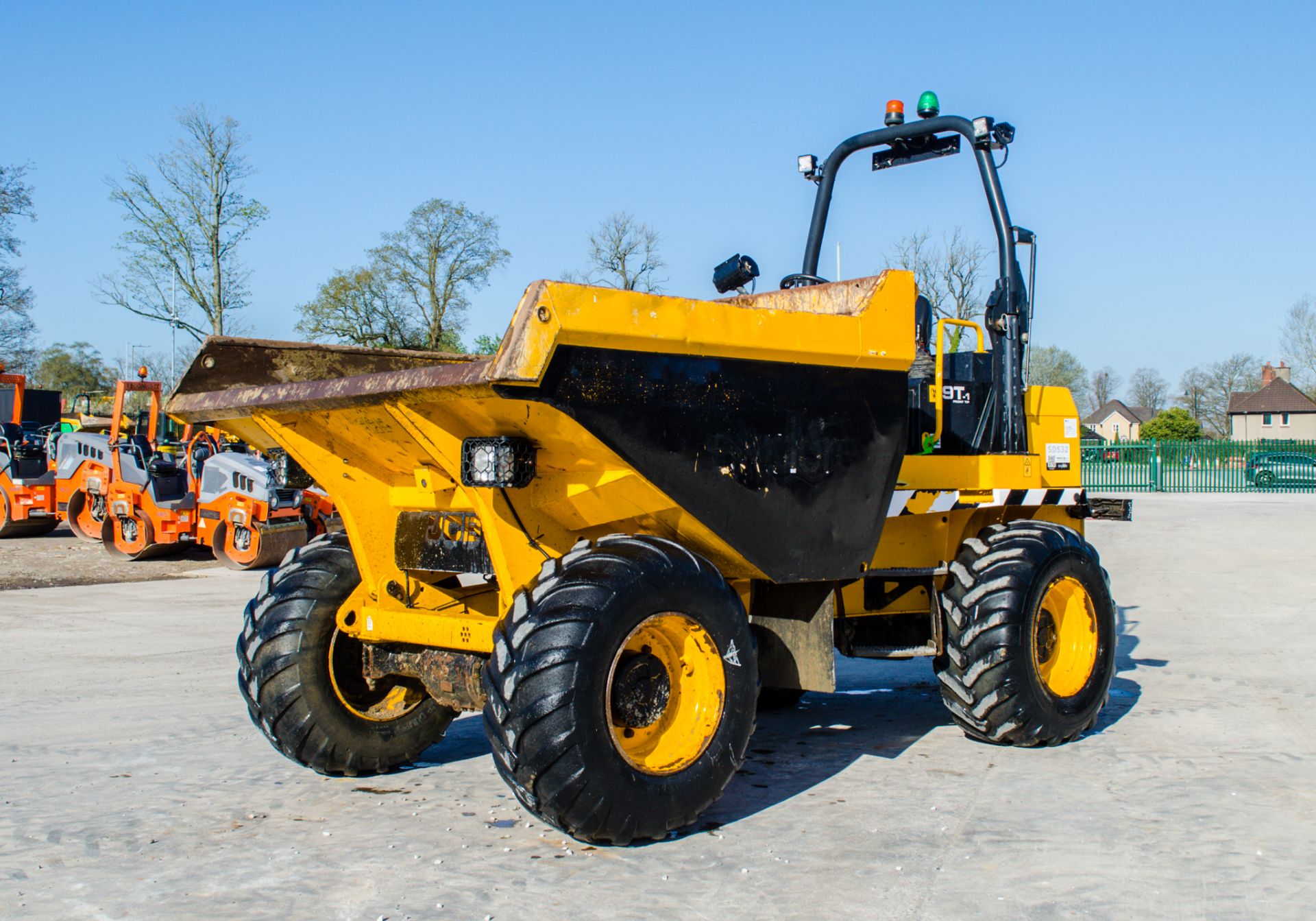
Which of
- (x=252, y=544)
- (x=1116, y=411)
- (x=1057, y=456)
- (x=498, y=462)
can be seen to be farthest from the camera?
(x=1116, y=411)

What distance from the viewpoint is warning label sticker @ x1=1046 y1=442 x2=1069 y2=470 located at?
6609 millimetres

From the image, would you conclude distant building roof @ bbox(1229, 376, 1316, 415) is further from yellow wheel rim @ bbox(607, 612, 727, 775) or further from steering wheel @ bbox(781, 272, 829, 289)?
yellow wheel rim @ bbox(607, 612, 727, 775)

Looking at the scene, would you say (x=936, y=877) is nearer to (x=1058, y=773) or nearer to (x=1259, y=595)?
→ (x=1058, y=773)

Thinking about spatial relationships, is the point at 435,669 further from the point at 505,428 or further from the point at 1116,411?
the point at 1116,411

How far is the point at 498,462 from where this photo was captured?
4.09 m

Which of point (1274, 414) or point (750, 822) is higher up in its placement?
point (1274, 414)

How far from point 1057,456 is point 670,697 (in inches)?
127

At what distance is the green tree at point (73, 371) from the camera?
199 ft

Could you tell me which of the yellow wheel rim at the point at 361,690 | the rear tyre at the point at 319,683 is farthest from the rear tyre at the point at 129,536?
the yellow wheel rim at the point at 361,690

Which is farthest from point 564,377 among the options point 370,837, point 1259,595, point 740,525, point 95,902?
point 1259,595

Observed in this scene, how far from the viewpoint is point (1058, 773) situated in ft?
17.4

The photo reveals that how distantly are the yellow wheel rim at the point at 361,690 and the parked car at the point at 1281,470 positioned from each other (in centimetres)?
3424

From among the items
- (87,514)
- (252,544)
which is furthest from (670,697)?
(87,514)

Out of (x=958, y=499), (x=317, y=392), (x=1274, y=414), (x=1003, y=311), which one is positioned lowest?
(x=958, y=499)
